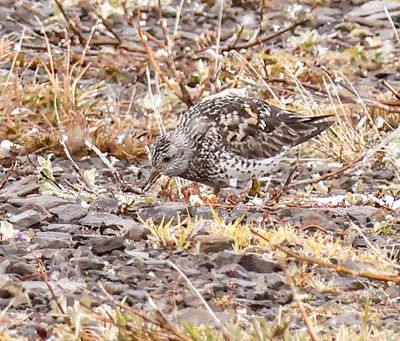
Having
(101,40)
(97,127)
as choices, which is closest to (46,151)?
(97,127)

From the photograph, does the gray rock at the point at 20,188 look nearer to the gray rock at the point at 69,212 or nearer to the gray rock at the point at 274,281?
the gray rock at the point at 69,212

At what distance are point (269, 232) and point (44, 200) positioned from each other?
4.98 ft

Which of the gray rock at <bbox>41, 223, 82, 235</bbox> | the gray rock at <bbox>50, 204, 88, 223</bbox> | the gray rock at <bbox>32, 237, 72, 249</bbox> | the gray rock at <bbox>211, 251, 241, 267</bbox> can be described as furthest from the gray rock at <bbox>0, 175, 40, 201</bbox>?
the gray rock at <bbox>211, 251, 241, 267</bbox>

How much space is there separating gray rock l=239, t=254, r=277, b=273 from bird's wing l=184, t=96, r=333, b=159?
2162mm

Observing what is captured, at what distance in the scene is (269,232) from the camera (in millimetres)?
5883

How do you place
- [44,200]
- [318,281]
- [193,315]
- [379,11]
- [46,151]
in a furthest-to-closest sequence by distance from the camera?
[379,11]
[46,151]
[44,200]
[318,281]
[193,315]

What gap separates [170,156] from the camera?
765 cm

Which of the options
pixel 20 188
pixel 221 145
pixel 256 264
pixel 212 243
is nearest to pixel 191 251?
pixel 212 243

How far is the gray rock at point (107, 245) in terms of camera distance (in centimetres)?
561

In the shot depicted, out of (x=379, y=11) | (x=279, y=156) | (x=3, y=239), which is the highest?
(x=3, y=239)

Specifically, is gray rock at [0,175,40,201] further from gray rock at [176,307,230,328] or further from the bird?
gray rock at [176,307,230,328]

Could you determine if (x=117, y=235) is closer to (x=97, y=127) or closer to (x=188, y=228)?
(x=188, y=228)

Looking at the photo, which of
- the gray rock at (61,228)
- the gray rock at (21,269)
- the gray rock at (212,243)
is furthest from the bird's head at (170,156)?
the gray rock at (21,269)

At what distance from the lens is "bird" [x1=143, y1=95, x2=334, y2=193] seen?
298 inches
